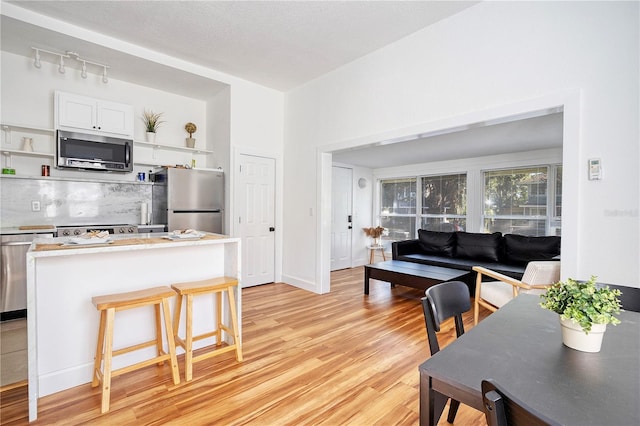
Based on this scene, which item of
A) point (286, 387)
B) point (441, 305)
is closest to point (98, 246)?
point (286, 387)

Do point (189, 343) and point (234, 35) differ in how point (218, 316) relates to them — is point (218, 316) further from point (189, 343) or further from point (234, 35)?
point (234, 35)

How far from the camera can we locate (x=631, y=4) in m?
2.11

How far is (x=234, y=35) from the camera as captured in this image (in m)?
3.43

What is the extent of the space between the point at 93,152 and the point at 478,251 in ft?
18.9

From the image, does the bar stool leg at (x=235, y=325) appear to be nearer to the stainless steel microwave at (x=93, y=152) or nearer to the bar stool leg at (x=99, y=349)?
the bar stool leg at (x=99, y=349)

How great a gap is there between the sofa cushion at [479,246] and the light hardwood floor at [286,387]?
2.22m

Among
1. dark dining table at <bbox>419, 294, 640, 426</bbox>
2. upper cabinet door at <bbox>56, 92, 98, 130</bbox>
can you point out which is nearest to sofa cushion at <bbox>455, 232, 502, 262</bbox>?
dark dining table at <bbox>419, 294, 640, 426</bbox>

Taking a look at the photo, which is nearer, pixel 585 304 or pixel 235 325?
pixel 585 304

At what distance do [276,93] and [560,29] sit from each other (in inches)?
147

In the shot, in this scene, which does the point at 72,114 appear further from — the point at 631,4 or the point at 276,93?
the point at 631,4

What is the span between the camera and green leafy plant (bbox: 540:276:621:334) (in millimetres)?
1007

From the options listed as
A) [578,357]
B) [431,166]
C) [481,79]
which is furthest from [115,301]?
[431,166]

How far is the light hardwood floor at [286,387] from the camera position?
1.80 metres

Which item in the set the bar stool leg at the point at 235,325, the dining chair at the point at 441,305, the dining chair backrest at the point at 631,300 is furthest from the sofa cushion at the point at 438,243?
the bar stool leg at the point at 235,325
